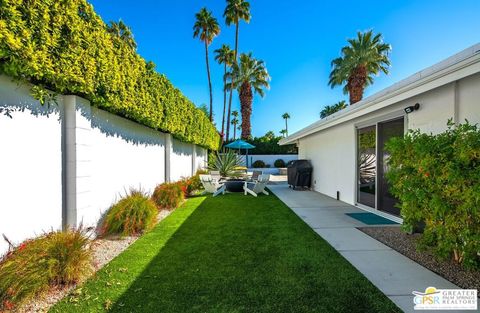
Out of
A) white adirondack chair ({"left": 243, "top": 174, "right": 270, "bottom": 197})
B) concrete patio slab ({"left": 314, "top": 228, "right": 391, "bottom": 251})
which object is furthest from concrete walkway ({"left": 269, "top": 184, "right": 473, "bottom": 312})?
white adirondack chair ({"left": 243, "top": 174, "right": 270, "bottom": 197})

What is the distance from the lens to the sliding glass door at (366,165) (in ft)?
24.2

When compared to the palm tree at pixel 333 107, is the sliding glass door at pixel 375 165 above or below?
below

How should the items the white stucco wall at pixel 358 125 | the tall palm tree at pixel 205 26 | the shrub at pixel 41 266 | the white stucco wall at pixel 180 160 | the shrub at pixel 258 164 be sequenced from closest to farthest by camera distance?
the shrub at pixel 41 266
the white stucco wall at pixel 358 125
the white stucco wall at pixel 180 160
the tall palm tree at pixel 205 26
the shrub at pixel 258 164

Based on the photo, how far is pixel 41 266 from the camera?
2.89 meters

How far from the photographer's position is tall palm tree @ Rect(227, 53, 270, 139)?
30953 mm

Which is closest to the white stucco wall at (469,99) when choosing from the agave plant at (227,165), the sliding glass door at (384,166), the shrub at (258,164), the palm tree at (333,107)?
the sliding glass door at (384,166)

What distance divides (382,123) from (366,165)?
136 centimetres

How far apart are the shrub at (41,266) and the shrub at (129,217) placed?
5.53 ft

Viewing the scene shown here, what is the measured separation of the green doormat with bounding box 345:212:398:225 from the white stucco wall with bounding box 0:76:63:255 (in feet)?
20.7

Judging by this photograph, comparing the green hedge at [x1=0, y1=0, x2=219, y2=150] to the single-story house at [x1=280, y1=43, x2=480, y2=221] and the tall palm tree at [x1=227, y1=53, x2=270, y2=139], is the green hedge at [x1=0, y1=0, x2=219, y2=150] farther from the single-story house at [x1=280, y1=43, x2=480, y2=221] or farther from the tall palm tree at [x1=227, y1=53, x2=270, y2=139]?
the tall palm tree at [x1=227, y1=53, x2=270, y2=139]

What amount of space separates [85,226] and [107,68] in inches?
108

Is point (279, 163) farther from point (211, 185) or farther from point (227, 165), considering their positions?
point (211, 185)

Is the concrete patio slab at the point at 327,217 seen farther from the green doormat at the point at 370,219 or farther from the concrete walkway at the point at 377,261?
the green doormat at the point at 370,219

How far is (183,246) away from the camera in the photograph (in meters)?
4.67
